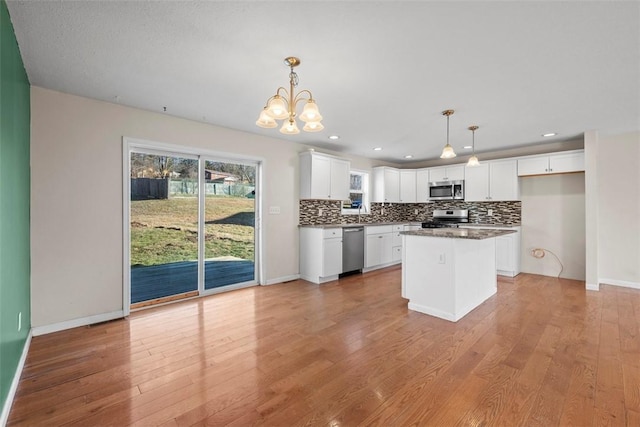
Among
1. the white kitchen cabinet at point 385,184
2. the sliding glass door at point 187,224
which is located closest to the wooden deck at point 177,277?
the sliding glass door at point 187,224

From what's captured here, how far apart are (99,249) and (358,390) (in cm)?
296

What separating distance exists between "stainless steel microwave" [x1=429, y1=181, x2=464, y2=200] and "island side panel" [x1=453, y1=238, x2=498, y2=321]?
2080 millimetres

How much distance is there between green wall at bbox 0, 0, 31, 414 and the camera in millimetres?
1665

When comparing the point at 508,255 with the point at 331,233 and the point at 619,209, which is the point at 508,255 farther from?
the point at 331,233

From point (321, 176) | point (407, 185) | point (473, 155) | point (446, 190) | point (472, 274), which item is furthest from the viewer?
point (407, 185)

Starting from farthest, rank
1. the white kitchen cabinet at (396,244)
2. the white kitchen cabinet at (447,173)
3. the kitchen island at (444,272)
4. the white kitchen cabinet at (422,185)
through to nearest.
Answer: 1. the white kitchen cabinet at (422,185)
2. the white kitchen cabinet at (396,244)
3. the white kitchen cabinet at (447,173)
4. the kitchen island at (444,272)

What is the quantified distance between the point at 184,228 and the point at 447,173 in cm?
508

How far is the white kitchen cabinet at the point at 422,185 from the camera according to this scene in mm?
6332

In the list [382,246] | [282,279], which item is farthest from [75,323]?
[382,246]

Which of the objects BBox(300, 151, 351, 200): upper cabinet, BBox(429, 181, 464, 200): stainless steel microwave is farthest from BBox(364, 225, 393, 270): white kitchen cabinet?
BBox(429, 181, 464, 200): stainless steel microwave

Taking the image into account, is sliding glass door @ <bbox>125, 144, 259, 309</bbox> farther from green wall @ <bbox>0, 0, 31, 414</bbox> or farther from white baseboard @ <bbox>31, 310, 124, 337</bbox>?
green wall @ <bbox>0, 0, 31, 414</bbox>

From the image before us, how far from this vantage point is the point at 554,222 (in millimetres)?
4973

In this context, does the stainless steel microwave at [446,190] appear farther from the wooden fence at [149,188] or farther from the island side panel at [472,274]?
the wooden fence at [149,188]

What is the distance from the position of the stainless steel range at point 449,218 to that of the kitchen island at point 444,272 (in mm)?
2385
